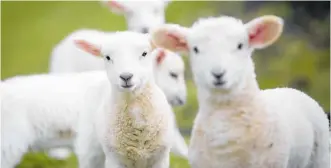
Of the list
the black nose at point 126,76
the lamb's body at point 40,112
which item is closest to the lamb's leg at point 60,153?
the lamb's body at point 40,112

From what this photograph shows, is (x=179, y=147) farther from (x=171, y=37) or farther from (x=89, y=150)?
(x=171, y=37)

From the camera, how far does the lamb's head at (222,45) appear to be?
827 millimetres

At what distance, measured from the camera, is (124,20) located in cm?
143

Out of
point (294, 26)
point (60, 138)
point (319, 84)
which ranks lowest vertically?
point (60, 138)

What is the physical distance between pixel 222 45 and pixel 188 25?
597 millimetres

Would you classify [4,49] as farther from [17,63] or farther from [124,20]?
[124,20]

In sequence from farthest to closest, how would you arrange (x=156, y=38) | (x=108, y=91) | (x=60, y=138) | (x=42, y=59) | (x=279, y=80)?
1. (x=42, y=59)
2. (x=279, y=80)
3. (x=60, y=138)
4. (x=108, y=91)
5. (x=156, y=38)

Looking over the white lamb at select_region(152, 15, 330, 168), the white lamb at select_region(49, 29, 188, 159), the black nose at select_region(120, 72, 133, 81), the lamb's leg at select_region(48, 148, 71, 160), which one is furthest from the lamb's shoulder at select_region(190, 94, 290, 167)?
the lamb's leg at select_region(48, 148, 71, 160)

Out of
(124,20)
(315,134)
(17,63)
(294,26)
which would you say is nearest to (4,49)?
(17,63)

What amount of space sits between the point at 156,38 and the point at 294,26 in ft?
2.03

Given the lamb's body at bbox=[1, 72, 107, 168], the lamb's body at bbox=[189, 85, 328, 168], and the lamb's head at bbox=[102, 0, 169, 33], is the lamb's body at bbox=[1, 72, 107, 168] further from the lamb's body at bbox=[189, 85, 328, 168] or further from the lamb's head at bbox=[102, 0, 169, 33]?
the lamb's body at bbox=[189, 85, 328, 168]

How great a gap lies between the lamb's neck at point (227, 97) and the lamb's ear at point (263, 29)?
0.17 feet

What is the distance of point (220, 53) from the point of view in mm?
831

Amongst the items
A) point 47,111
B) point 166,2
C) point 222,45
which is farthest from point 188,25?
point 222,45
